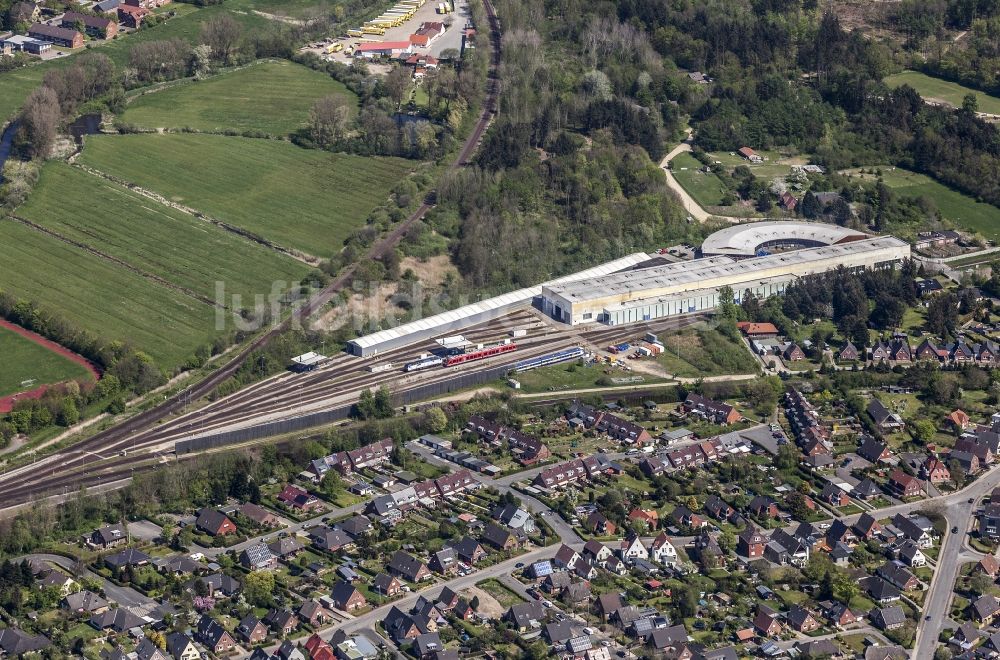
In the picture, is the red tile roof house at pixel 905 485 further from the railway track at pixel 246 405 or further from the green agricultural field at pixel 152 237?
the green agricultural field at pixel 152 237

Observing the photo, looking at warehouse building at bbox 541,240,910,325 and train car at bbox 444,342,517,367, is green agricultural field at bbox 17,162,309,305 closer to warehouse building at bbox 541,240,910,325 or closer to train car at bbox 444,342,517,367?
train car at bbox 444,342,517,367

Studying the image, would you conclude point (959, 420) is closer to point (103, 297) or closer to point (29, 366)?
point (103, 297)

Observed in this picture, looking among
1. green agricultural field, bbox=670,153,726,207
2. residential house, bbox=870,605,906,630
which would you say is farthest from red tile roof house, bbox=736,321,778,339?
residential house, bbox=870,605,906,630

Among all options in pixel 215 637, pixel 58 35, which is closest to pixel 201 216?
pixel 58 35

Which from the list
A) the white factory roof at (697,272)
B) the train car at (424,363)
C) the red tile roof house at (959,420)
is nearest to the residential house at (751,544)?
the red tile roof house at (959,420)

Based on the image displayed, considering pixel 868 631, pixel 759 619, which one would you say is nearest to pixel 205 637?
pixel 759 619

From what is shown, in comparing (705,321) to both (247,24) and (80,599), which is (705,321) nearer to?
(80,599)
